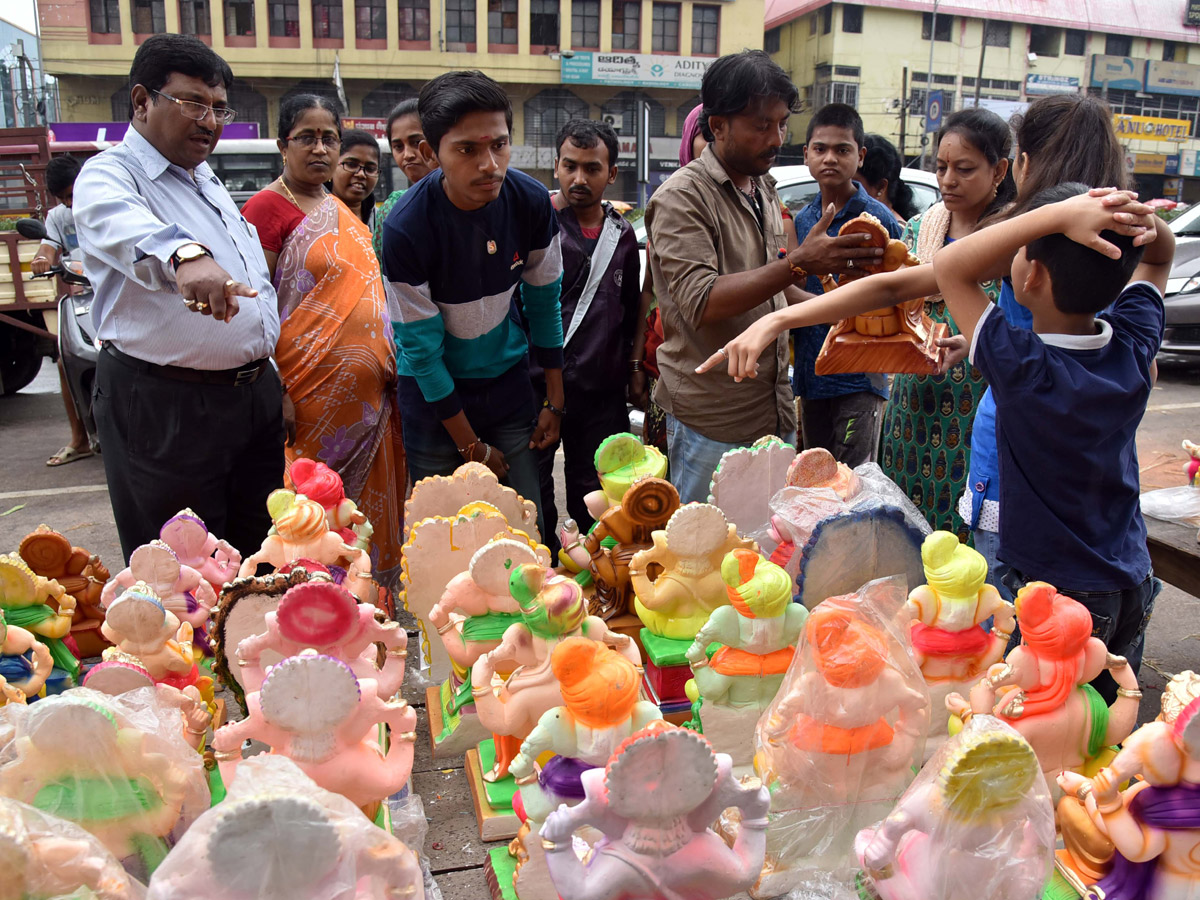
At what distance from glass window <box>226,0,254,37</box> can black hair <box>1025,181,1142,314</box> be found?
86.0 feet

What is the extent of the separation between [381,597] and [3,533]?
9.12ft

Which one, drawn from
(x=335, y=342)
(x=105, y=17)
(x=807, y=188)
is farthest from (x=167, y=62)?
(x=105, y=17)

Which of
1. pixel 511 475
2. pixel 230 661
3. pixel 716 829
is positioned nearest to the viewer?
pixel 716 829

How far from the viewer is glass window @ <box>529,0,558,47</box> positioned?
974 inches

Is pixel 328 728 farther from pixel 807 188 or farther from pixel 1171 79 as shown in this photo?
pixel 1171 79

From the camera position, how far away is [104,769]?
115cm

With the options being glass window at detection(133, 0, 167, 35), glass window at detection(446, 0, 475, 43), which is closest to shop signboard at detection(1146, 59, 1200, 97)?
glass window at detection(446, 0, 475, 43)

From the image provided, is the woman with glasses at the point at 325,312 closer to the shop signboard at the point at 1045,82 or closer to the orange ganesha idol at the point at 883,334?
the orange ganesha idol at the point at 883,334

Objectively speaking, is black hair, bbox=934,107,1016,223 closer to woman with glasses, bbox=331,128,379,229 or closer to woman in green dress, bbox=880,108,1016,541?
woman in green dress, bbox=880,108,1016,541

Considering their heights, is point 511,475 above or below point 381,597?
above

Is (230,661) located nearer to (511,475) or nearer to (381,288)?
(511,475)

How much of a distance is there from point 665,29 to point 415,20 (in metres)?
6.92

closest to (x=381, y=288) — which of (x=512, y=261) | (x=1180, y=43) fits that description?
(x=512, y=261)

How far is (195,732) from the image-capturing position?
1437 mm
